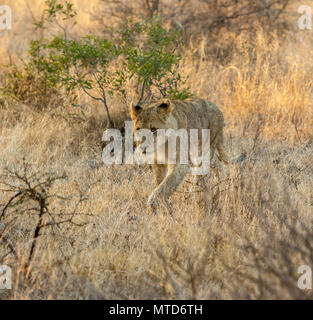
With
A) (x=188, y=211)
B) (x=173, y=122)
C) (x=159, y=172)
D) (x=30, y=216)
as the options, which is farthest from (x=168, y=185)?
(x=30, y=216)

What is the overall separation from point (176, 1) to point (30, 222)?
9703 mm

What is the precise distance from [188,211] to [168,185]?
38 centimetres

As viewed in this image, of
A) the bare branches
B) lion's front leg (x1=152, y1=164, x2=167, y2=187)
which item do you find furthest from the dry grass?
lion's front leg (x1=152, y1=164, x2=167, y2=187)

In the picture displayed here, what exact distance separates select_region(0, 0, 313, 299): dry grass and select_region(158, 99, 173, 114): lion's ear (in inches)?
33.3

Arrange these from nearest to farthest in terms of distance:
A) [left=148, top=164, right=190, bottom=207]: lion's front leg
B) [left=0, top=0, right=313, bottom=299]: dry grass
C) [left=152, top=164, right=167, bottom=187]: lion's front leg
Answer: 1. [left=0, top=0, right=313, bottom=299]: dry grass
2. [left=148, top=164, right=190, bottom=207]: lion's front leg
3. [left=152, top=164, right=167, bottom=187]: lion's front leg

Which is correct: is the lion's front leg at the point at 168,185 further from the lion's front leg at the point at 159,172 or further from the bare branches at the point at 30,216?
the bare branches at the point at 30,216

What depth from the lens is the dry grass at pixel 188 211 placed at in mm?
3098

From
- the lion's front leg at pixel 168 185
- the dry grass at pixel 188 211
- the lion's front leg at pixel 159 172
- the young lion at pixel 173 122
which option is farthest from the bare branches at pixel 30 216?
the lion's front leg at pixel 159 172

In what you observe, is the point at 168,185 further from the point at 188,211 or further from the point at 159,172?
the point at 159,172

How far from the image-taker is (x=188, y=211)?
15.3 feet

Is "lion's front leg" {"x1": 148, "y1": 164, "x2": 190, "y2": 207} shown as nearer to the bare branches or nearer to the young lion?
the young lion

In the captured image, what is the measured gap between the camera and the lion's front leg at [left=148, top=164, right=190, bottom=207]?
15.8 feet

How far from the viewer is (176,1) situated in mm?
12695
